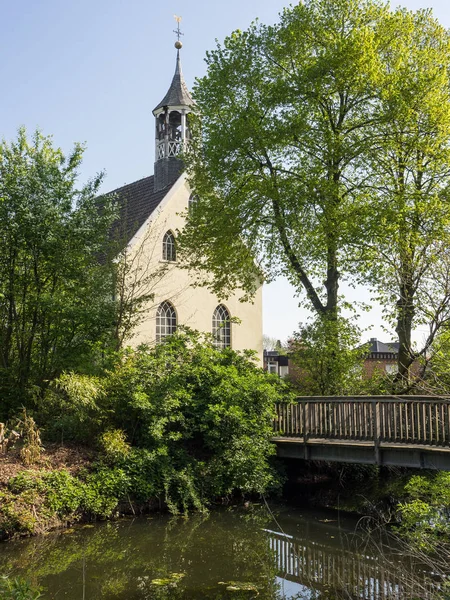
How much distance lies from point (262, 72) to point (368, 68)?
12.4 feet

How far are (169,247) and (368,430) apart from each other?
15.1m

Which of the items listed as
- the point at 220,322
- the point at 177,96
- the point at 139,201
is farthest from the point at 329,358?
the point at 177,96

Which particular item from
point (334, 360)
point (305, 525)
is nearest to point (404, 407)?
point (305, 525)

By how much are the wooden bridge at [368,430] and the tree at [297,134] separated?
4051 mm

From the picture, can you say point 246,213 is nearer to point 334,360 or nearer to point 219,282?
point 219,282

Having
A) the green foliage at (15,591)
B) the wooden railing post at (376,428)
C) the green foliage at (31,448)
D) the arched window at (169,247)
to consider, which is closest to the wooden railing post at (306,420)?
the wooden railing post at (376,428)

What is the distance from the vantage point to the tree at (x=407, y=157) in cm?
1820

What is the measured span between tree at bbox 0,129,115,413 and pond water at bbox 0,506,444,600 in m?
5.84

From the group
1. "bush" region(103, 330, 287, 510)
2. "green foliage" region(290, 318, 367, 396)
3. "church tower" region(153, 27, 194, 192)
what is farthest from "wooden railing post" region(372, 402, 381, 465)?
"church tower" region(153, 27, 194, 192)

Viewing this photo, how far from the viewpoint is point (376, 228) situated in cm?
1802

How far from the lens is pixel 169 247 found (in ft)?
89.6

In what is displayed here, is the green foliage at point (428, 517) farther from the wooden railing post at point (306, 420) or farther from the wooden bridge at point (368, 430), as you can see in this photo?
the wooden railing post at point (306, 420)

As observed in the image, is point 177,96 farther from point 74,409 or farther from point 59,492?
point 59,492

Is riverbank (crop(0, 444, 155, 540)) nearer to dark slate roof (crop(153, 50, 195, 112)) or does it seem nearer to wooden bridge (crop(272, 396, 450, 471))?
wooden bridge (crop(272, 396, 450, 471))
